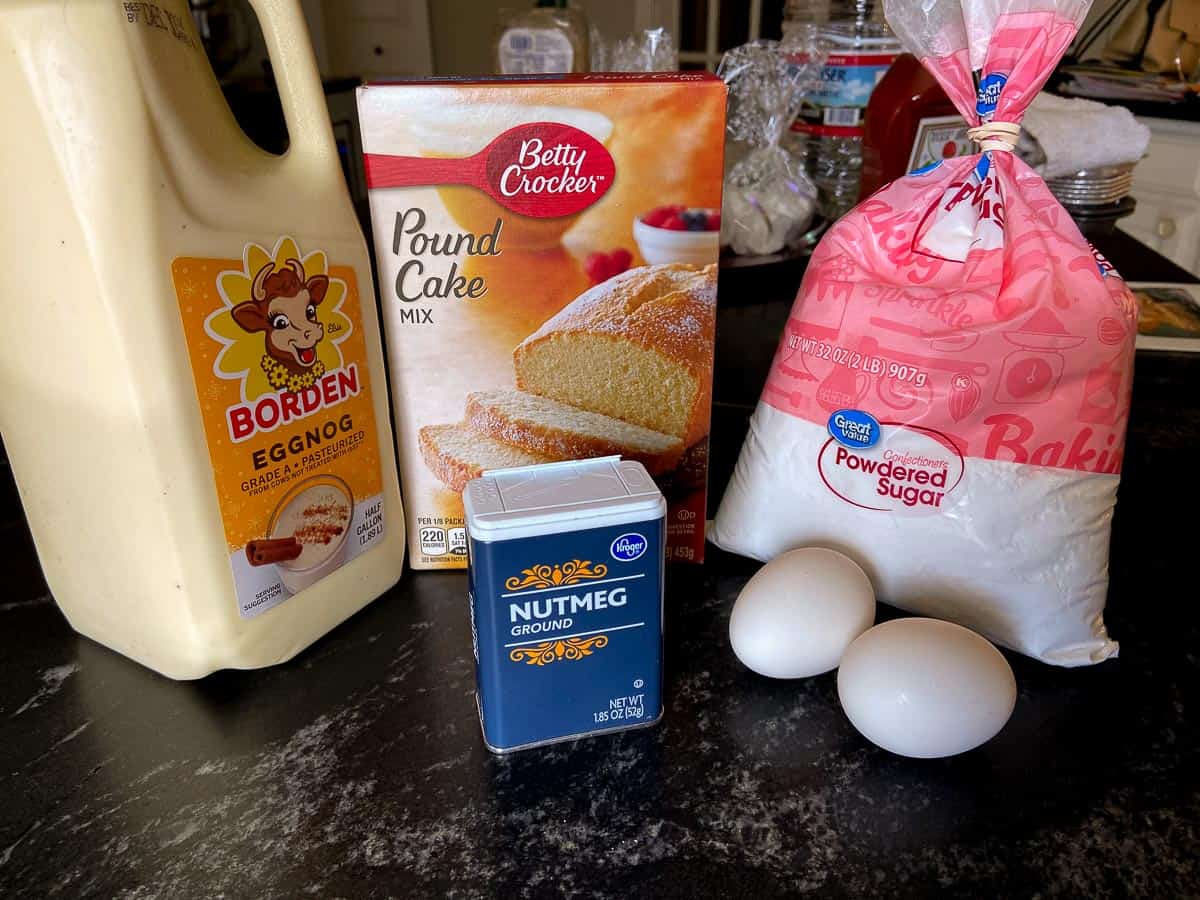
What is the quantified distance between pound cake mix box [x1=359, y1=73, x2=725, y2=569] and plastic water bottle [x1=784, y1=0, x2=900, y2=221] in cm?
78

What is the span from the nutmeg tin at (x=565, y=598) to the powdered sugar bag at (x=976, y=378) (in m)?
0.18

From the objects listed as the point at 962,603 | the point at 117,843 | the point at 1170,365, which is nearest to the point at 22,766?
the point at 117,843

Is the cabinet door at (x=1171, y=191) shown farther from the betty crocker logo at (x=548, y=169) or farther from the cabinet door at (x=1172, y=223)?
the betty crocker logo at (x=548, y=169)

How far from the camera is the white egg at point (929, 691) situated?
0.50 m

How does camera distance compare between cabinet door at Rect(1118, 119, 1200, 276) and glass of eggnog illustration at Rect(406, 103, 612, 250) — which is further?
cabinet door at Rect(1118, 119, 1200, 276)

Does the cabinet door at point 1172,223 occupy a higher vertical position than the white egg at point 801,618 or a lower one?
lower

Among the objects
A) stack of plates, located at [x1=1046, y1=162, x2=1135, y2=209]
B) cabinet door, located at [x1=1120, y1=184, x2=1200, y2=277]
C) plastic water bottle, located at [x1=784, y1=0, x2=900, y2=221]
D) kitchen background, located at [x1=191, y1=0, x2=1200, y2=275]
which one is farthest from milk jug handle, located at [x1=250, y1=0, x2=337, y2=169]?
cabinet door, located at [x1=1120, y1=184, x2=1200, y2=277]

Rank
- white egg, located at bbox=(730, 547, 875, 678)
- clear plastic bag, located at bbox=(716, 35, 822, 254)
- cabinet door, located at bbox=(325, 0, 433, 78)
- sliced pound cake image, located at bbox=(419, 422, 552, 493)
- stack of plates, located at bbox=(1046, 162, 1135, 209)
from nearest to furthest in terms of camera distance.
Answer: white egg, located at bbox=(730, 547, 875, 678) < sliced pound cake image, located at bbox=(419, 422, 552, 493) < clear plastic bag, located at bbox=(716, 35, 822, 254) < stack of plates, located at bbox=(1046, 162, 1135, 209) < cabinet door, located at bbox=(325, 0, 433, 78)

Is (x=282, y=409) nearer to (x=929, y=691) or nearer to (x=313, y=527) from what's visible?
(x=313, y=527)

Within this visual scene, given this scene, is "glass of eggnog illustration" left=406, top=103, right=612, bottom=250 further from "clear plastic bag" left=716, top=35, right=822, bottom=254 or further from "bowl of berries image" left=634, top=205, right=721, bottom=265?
"clear plastic bag" left=716, top=35, right=822, bottom=254

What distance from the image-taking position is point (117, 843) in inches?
19.1

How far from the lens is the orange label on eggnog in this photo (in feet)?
1.72

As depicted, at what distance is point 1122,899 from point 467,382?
49 cm

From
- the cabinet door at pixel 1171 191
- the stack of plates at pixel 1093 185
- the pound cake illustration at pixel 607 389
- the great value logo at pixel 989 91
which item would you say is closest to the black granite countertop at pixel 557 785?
the pound cake illustration at pixel 607 389
